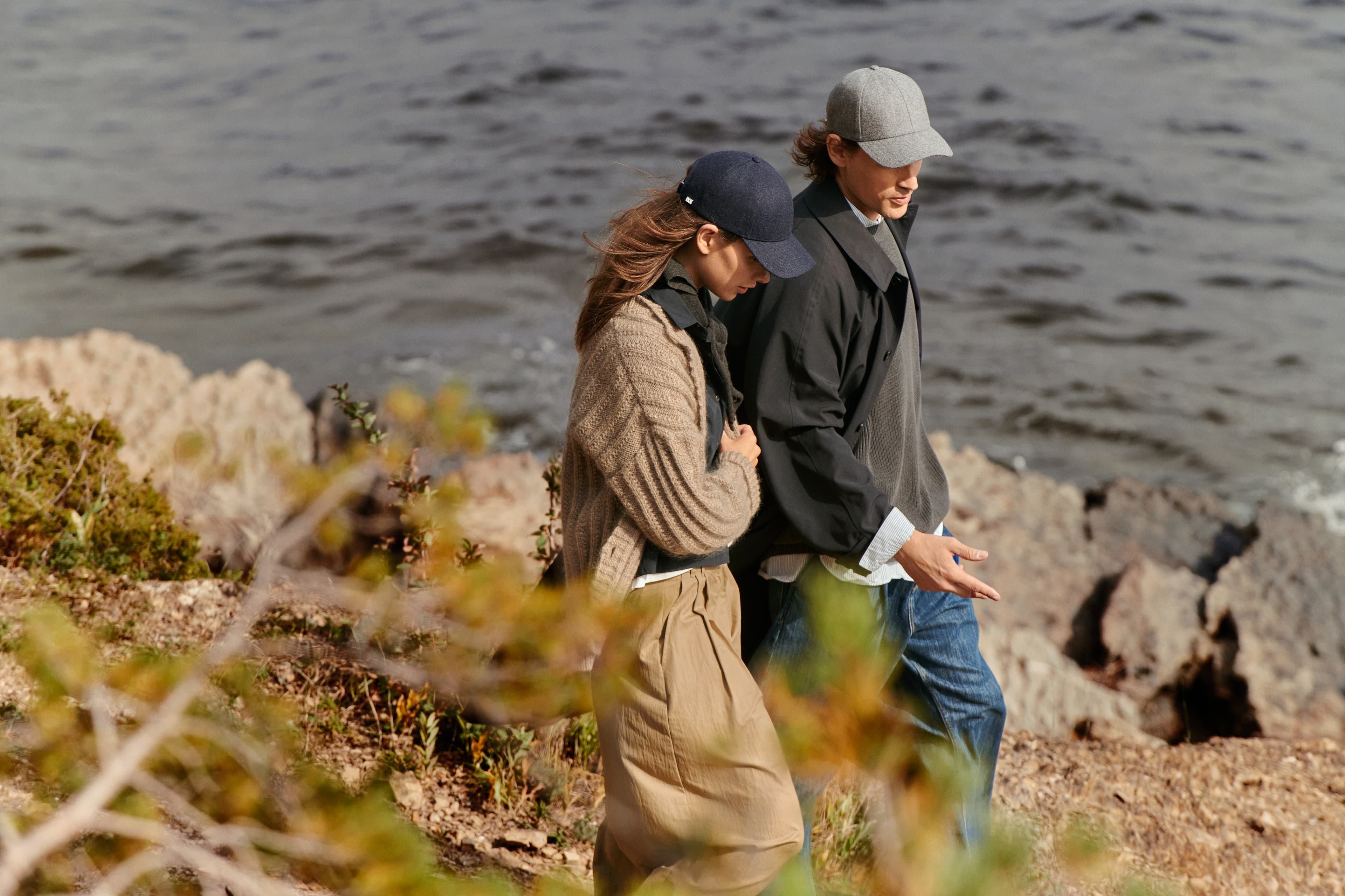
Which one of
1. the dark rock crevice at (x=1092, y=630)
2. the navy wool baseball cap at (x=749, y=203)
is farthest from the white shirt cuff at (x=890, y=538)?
the dark rock crevice at (x=1092, y=630)

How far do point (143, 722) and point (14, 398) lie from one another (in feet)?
11.8

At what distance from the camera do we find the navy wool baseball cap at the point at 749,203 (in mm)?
2318

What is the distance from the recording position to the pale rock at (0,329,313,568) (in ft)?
16.3

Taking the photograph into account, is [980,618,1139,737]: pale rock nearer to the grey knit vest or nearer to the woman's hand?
the grey knit vest

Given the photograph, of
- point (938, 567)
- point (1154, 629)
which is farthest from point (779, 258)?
point (1154, 629)

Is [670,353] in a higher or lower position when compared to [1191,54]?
higher

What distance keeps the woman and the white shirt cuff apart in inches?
17.2

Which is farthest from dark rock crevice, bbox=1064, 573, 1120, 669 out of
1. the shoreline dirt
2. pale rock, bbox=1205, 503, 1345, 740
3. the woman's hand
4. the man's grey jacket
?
the woman's hand

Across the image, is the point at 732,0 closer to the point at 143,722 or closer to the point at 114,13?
the point at 114,13

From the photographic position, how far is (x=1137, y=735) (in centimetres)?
471

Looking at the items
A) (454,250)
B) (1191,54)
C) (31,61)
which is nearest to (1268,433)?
(454,250)

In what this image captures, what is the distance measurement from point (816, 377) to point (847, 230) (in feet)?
1.37

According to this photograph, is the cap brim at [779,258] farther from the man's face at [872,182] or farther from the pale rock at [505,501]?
the pale rock at [505,501]

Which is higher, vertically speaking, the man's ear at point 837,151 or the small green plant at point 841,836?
the man's ear at point 837,151
